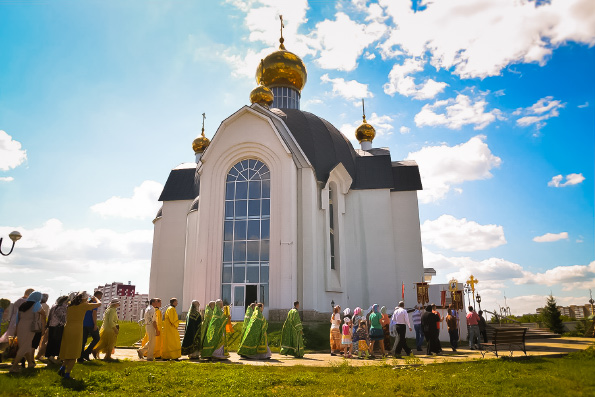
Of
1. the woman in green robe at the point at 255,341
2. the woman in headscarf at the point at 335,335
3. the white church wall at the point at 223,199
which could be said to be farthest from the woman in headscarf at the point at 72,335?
the white church wall at the point at 223,199

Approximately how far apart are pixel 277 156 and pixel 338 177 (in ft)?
13.5

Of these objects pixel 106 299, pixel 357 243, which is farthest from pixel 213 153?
pixel 106 299

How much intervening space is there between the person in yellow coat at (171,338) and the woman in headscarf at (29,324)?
3.04 meters

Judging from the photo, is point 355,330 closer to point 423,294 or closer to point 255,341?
Result: point 255,341

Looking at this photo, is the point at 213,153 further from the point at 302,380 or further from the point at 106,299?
the point at 106,299

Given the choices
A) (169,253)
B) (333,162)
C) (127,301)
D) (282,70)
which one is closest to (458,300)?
(333,162)

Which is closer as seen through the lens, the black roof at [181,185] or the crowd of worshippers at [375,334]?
the crowd of worshippers at [375,334]

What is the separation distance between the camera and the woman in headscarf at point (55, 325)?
885cm

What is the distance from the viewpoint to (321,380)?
23.4ft

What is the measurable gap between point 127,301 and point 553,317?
31494mm

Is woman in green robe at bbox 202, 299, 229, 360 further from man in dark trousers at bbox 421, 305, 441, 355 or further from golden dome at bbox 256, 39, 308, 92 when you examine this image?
golden dome at bbox 256, 39, 308, 92

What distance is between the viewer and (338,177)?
73.3 ft

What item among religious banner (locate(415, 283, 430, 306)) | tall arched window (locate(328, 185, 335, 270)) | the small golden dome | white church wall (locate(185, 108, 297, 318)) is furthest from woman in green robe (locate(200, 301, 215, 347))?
the small golden dome

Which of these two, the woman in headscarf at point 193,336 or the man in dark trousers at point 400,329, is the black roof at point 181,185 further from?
the man in dark trousers at point 400,329
